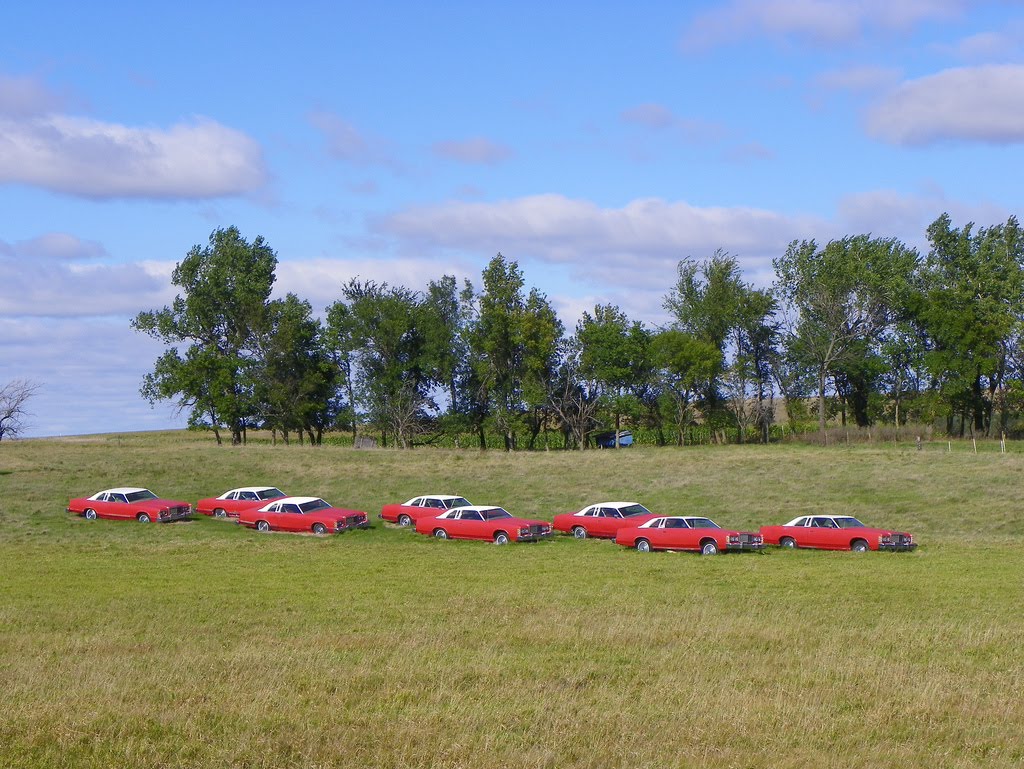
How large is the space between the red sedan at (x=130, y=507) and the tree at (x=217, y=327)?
44.6 m

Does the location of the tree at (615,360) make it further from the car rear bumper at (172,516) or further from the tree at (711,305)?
the car rear bumper at (172,516)

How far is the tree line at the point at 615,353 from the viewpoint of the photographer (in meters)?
85.2

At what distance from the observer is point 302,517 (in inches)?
1528

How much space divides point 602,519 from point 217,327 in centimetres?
Result: 6383

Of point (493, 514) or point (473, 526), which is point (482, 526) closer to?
point (473, 526)

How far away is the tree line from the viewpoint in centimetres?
8519

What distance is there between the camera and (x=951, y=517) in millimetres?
40625

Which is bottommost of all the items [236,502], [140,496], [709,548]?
[709,548]

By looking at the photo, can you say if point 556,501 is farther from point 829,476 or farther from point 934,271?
point 934,271

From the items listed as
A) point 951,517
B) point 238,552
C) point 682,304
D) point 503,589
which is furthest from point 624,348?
point 503,589

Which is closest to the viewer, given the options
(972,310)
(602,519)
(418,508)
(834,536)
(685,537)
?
(685,537)

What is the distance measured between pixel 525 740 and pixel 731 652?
5843 mm

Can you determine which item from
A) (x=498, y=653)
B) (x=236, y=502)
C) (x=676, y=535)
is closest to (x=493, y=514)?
(x=676, y=535)

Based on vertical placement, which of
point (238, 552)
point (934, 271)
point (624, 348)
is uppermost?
point (934, 271)
